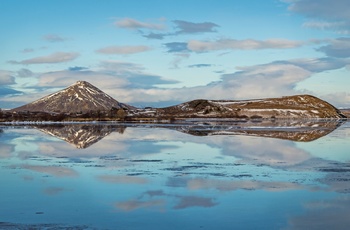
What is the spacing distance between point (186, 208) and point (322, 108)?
633ft

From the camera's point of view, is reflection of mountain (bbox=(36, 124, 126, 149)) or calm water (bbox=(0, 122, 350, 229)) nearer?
calm water (bbox=(0, 122, 350, 229))

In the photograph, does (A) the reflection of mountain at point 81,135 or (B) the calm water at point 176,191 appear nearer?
(B) the calm water at point 176,191

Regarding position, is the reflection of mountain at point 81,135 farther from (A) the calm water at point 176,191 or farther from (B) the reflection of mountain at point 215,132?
(A) the calm water at point 176,191

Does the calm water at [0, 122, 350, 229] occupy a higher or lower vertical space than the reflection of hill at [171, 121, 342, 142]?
lower

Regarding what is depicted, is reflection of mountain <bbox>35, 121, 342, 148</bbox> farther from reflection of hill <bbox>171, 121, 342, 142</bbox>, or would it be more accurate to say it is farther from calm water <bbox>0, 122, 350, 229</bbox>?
calm water <bbox>0, 122, 350, 229</bbox>

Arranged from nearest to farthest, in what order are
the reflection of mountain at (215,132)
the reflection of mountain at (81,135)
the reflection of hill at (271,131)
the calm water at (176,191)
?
1. the calm water at (176,191)
2. the reflection of mountain at (81,135)
3. the reflection of mountain at (215,132)
4. the reflection of hill at (271,131)

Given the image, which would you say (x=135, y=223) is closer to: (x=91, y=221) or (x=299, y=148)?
(x=91, y=221)

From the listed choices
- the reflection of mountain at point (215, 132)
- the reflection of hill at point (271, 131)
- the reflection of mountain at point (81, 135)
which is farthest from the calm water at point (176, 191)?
Answer: the reflection of hill at point (271, 131)

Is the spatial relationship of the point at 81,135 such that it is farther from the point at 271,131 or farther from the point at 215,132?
the point at 271,131

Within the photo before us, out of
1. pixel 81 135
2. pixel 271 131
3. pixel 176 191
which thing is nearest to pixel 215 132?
pixel 271 131

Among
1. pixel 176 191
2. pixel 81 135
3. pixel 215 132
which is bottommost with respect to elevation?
pixel 176 191

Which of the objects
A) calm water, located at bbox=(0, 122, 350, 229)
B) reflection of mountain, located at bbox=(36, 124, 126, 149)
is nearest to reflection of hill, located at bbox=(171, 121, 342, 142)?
reflection of mountain, located at bbox=(36, 124, 126, 149)

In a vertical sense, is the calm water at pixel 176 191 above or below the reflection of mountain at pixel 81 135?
below

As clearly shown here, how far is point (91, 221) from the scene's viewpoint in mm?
11266
